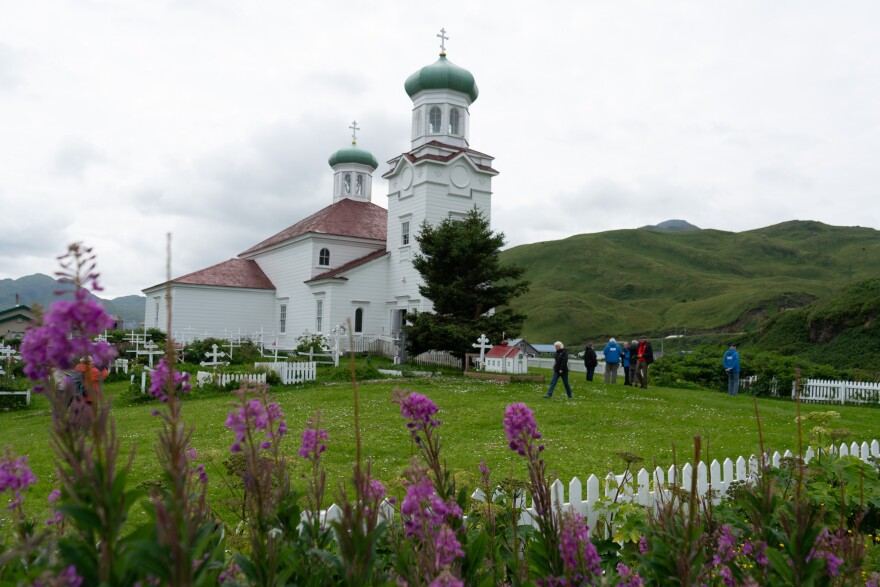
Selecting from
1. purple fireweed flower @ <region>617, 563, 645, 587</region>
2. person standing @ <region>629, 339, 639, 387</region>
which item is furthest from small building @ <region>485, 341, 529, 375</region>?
purple fireweed flower @ <region>617, 563, 645, 587</region>

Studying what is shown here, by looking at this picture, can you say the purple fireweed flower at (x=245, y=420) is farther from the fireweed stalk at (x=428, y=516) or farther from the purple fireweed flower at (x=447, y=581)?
the purple fireweed flower at (x=447, y=581)

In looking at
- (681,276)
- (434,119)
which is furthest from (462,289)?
(681,276)

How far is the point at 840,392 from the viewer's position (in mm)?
20719

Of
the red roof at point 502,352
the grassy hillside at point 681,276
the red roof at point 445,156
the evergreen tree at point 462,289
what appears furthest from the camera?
the grassy hillside at point 681,276

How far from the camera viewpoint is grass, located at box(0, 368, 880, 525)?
8945mm

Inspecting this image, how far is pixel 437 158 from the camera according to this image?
32.0 metres

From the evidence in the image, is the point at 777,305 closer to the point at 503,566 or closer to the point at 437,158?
the point at 437,158

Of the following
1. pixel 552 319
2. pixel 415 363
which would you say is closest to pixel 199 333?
pixel 415 363

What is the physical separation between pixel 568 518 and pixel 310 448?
115 cm

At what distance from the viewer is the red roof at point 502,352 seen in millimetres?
21844

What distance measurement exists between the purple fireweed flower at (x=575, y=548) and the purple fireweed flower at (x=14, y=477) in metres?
1.91

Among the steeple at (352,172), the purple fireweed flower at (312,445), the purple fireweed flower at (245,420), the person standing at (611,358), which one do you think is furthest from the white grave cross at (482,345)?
the steeple at (352,172)

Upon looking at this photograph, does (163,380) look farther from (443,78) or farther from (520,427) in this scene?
(443,78)

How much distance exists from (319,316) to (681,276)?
98803 millimetres
